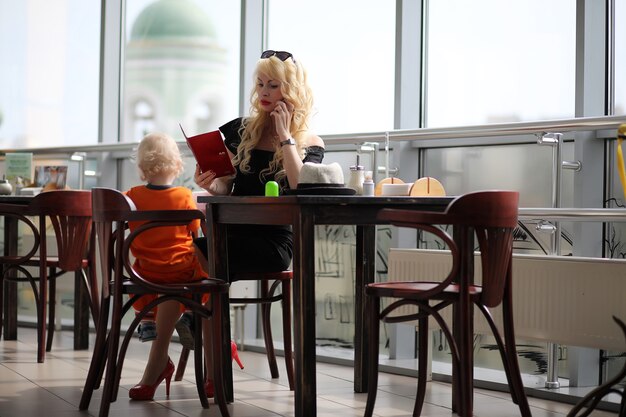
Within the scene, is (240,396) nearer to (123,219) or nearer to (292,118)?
(123,219)

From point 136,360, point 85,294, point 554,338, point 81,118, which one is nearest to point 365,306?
point 554,338

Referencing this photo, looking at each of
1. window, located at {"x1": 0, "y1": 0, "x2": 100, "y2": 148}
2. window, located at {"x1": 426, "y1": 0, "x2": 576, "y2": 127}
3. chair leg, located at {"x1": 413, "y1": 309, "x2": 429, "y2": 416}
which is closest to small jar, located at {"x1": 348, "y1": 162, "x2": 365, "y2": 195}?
chair leg, located at {"x1": 413, "y1": 309, "x2": 429, "y2": 416}

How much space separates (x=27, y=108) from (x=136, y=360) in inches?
105

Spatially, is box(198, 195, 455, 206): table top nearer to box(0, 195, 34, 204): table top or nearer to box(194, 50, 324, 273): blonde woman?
box(194, 50, 324, 273): blonde woman

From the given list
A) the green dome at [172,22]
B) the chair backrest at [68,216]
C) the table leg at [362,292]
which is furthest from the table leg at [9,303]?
the table leg at [362,292]

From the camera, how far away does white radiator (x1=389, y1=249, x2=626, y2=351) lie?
3279 mm

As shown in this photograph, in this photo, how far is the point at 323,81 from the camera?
506 centimetres

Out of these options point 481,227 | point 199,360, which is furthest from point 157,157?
point 481,227

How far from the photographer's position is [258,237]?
371 centimetres

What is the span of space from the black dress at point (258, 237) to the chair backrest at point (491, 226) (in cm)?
109

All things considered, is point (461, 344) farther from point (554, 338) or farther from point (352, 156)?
point (352, 156)

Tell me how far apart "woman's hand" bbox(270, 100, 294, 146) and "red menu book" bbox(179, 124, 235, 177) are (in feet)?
0.78

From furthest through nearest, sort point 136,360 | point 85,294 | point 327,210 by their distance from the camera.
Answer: point 85,294, point 136,360, point 327,210

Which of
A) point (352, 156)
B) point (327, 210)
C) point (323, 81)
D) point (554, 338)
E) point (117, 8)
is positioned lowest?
point (554, 338)
